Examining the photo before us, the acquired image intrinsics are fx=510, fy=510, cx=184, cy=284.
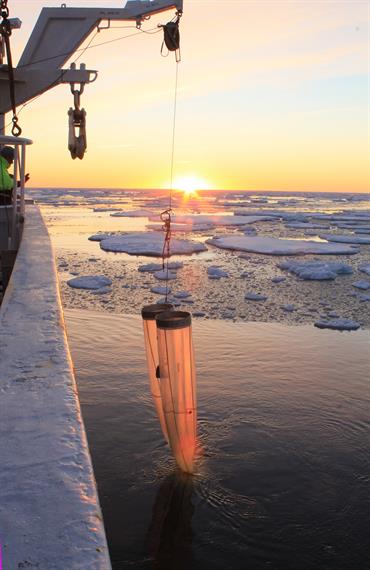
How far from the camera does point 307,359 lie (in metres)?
6.43

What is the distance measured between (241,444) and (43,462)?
9.97ft

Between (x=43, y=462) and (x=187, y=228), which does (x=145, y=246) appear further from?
(x=43, y=462)

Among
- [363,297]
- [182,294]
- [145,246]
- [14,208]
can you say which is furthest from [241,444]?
[145,246]

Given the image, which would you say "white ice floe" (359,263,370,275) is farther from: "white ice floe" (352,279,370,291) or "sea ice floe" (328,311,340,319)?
"sea ice floe" (328,311,340,319)

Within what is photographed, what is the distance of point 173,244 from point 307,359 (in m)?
12.8

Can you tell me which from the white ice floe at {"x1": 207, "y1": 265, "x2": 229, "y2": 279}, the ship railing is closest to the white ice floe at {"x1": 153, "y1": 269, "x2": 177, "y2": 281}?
the white ice floe at {"x1": 207, "y1": 265, "x2": 229, "y2": 279}

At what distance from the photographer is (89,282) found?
426 inches

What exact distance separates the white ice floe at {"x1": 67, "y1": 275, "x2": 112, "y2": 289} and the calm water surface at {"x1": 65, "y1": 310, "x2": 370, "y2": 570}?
155 inches

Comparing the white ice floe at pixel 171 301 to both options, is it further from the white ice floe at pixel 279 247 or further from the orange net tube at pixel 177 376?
the white ice floe at pixel 279 247

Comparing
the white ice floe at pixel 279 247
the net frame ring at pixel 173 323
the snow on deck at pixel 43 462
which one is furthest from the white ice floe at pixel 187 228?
the snow on deck at pixel 43 462

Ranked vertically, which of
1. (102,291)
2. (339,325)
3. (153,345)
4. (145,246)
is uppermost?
(153,345)

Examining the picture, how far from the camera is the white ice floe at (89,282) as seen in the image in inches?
417

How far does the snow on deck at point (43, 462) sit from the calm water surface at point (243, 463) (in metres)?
1.46

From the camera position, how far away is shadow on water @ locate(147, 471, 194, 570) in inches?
118
